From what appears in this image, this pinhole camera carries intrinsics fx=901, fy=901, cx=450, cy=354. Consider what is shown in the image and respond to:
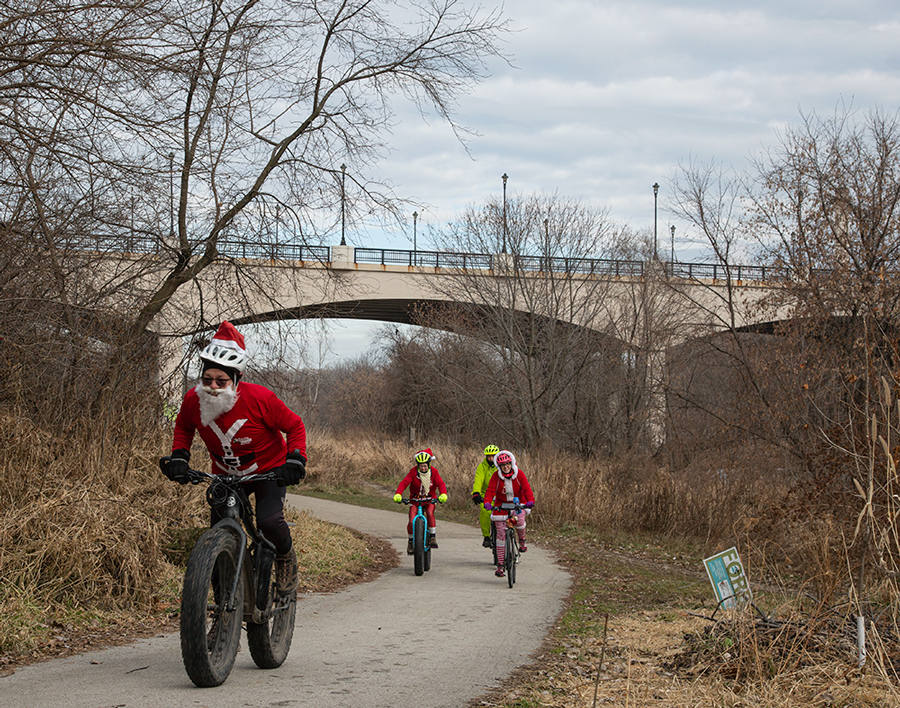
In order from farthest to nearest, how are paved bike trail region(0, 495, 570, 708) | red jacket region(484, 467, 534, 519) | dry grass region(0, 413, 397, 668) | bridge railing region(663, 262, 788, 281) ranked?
bridge railing region(663, 262, 788, 281)
red jacket region(484, 467, 534, 519)
dry grass region(0, 413, 397, 668)
paved bike trail region(0, 495, 570, 708)

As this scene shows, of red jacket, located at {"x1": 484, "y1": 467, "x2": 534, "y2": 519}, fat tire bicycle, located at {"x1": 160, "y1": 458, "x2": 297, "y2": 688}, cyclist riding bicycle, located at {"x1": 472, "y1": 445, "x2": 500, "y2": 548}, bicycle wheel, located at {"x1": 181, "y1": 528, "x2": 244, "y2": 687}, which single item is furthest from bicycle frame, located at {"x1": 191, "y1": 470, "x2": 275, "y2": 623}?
cyclist riding bicycle, located at {"x1": 472, "y1": 445, "x2": 500, "y2": 548}

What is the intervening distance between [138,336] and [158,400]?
97cm

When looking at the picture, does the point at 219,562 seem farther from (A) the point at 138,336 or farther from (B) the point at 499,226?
(B) the point at 499,226

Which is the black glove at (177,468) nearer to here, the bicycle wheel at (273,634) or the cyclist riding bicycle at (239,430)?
the cyclist riding bicycle at (239,430)

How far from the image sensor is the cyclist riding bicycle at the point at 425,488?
12.7m

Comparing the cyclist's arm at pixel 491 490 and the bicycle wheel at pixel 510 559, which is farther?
the cyclist's arm at pixel 491 490

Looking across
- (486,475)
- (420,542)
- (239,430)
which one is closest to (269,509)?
(239,430)

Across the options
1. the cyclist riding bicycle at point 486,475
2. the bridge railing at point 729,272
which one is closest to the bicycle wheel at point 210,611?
the cyclist riding bicycle at point 486,475

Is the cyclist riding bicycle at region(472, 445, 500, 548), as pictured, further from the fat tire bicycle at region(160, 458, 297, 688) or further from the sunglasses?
the sunglasses

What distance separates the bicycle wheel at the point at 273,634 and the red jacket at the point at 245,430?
948mm

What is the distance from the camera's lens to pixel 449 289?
27781 millimetres

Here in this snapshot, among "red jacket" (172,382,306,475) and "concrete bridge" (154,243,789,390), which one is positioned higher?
"concrete bridge" (154,243,789,390)

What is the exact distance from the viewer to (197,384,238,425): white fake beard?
18.2 feet

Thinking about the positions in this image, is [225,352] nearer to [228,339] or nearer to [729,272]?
[228,339]
